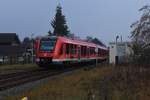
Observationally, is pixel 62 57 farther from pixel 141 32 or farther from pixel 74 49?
pixel 141 32

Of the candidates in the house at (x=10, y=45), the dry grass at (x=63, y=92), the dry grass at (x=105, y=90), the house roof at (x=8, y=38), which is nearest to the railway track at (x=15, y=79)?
the dry grass at (x=63, y=92)

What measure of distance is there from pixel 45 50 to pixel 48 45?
52 centimetres

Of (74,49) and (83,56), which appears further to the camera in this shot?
(83,56)

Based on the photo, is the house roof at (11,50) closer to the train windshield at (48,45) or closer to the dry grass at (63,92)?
the train windshield at (48,45)

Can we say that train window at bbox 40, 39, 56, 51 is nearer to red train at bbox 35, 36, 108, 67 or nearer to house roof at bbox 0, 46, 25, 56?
red train at bbox 35, 36, 108, 67

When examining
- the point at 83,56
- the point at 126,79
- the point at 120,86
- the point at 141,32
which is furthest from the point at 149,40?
the point at 83,56

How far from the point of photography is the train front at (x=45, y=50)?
40031 mm

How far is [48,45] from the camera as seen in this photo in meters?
40.8

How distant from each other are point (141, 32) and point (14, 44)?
74.6 metres

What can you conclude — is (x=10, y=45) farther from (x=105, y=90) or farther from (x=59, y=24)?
(x=105, y=90)

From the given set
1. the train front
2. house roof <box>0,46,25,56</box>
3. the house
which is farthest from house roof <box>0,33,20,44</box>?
the train front

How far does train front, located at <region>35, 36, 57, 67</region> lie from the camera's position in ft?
131

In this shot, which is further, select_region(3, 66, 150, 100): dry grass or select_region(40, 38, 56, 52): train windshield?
select_region(40, 38, 56, 52): train windshield

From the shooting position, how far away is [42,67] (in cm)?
4350
